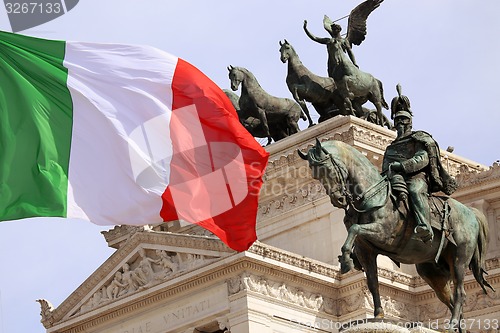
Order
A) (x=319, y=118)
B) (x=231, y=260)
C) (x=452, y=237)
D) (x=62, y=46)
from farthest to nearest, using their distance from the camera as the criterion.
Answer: (x=319, y=118), (x=231, y=260), (x=452, y=237), (x=62, y=46)

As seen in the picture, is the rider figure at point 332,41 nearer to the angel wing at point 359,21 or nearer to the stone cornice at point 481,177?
the angel wing at point 359,21

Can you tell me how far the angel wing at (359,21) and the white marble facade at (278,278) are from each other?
405 centimetres

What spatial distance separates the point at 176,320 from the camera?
140 feet

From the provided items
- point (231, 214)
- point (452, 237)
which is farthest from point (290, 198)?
point (231, 214)

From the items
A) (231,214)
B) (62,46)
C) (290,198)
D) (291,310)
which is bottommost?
(231,214)

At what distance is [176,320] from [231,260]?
2735mm

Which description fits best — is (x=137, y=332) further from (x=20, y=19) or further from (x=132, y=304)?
(x=20, y=19)

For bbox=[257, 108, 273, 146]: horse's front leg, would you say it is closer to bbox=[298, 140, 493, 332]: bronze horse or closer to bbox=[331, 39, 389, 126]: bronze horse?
bbox=[331, 39, 389, 126]: bronze horse

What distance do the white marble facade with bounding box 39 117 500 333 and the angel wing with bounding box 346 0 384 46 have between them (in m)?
4.05

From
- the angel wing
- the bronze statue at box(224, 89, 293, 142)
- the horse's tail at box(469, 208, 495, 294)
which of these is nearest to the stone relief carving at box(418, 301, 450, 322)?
the bronze statue at box(224, 89, 293, 142)

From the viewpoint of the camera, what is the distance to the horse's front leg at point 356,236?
20.7 metres

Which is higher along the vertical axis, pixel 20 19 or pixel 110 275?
pixel 110 275

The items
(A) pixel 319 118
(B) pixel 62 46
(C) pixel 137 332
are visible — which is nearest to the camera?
(B) pixel 62 46

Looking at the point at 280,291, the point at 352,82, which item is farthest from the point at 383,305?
the point at 352,82
